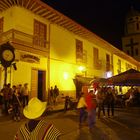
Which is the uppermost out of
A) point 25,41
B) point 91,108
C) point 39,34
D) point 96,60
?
point 39,34

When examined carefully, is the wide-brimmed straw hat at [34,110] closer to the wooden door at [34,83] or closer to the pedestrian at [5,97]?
the pedestrian at [5,97]

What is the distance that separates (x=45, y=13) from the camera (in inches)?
684

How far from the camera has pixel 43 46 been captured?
687 inches

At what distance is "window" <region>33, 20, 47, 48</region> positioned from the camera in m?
16.9

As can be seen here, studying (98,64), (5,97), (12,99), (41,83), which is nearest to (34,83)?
(41,83)

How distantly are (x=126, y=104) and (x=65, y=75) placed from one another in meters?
5.57

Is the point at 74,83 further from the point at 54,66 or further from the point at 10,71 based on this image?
the point at 10,71

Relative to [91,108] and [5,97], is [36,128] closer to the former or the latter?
[91,108]

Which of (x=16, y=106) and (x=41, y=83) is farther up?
(x=41, y=83)

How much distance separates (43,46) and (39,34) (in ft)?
2.96

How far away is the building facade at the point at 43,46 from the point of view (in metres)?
15.4

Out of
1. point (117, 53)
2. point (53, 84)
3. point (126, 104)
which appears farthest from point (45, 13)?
point (117, 53)

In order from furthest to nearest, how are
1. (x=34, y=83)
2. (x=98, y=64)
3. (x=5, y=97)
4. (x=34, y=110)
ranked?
1. (x=98, y=64)
2. (x=34, y=83)
3. (x=5, y=97)
4. (x=34, y=110)

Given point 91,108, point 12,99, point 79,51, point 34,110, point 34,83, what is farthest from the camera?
→ point 79,51
